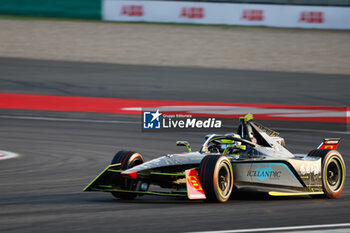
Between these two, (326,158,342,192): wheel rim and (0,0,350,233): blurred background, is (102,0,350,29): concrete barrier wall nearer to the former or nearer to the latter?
(0,0,350,233): blurred background

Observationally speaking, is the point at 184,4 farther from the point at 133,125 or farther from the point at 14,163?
the point at 14,163

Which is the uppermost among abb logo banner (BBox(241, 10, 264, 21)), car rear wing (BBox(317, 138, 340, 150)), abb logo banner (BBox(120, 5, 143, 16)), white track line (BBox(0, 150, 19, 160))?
abb logo banner (BBox(120, 5, 143, 16))

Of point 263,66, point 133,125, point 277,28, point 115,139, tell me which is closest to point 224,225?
point 115,139

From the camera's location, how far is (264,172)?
8539 millimetres

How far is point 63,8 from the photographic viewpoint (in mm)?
34625

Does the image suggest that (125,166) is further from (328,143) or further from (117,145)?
(117,145)

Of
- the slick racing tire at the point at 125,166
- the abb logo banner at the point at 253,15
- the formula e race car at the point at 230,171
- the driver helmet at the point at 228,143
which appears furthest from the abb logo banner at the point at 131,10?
the slick racing tire at the point at 125,166

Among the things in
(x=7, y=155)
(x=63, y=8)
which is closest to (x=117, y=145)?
(x=7, y=155)

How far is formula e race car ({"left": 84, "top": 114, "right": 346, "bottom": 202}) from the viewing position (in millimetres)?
8047

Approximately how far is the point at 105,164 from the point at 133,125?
477 cm

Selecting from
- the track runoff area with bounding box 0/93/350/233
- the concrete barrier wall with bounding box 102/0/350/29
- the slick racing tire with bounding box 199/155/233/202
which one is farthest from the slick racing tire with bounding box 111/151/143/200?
the concrete barrier wall with bounding box 102/0/350/29

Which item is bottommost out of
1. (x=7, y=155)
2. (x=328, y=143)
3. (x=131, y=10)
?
(x=7, y=155)

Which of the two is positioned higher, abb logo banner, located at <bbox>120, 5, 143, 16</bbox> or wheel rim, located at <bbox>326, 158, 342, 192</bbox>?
abb logo banner, located at <bbox>120, 5, 143, 16</bbox>

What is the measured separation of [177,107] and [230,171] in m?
10.1
